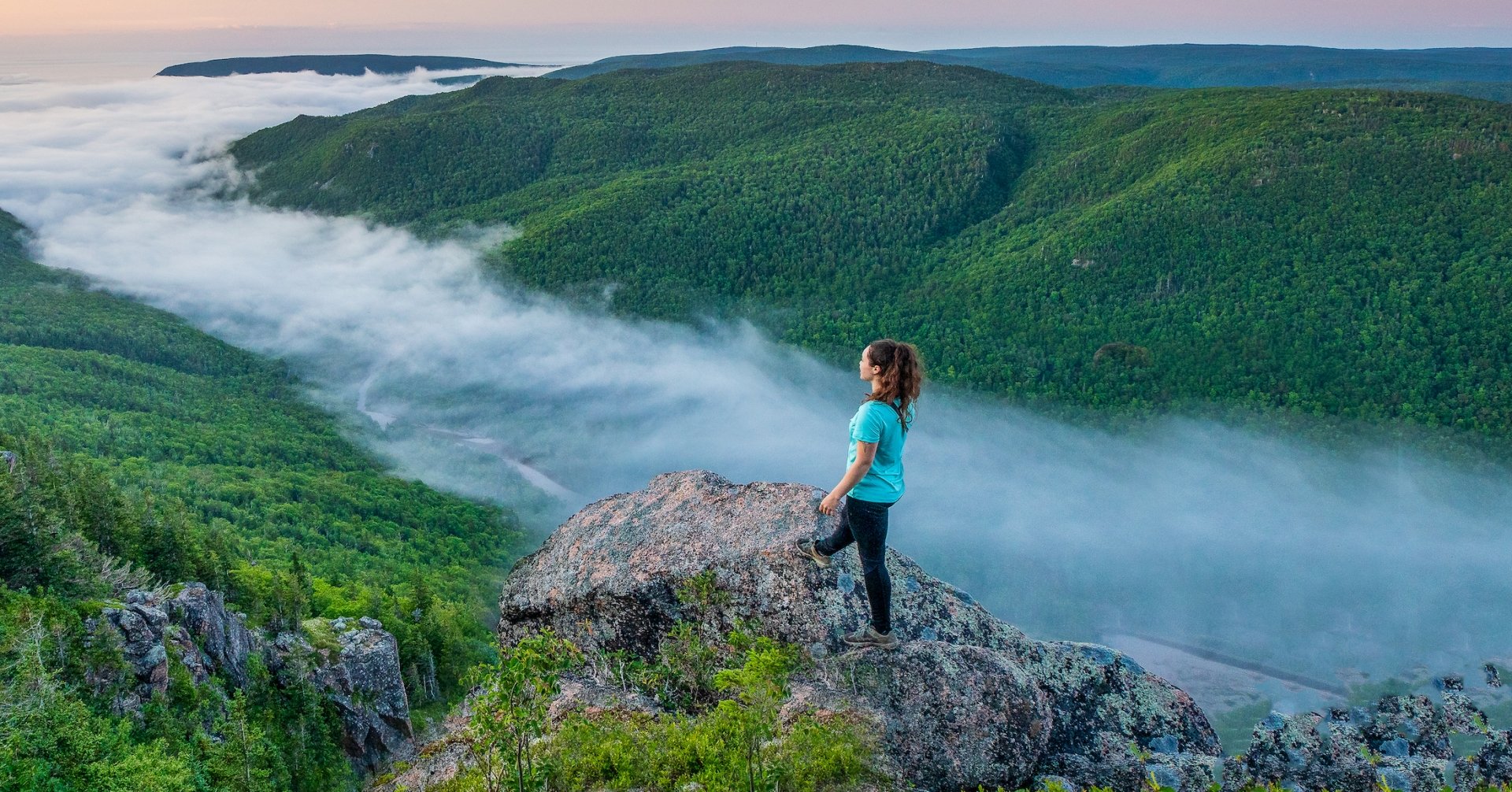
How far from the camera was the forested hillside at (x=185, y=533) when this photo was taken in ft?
75.8

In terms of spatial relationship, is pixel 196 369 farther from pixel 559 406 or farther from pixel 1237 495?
pixel 1237 495

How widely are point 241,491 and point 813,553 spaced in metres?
84.8

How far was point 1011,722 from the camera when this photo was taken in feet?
42.7

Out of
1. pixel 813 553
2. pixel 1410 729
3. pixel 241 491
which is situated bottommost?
pixel 241 491

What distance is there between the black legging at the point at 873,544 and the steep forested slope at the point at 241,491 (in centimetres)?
3100

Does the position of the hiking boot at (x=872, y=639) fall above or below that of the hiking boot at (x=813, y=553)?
below

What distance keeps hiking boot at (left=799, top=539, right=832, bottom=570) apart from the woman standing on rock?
0.80m

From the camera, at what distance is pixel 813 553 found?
14.4 meters

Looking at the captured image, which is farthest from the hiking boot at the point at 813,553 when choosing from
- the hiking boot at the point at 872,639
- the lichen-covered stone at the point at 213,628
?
the lichen-covered stone at the point at 213,628

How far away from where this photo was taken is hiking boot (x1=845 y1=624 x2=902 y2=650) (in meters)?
13.6

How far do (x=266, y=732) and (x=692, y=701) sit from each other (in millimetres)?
25608

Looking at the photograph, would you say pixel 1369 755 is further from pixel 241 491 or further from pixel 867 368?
pixel 241 491

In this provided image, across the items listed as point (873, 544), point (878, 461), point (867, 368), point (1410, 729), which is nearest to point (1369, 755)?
point (1410, 729)

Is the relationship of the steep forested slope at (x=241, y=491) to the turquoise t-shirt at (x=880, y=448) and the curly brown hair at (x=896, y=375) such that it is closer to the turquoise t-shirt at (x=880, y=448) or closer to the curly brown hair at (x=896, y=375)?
the turquoise t-shirt at (x=880, y=448)
